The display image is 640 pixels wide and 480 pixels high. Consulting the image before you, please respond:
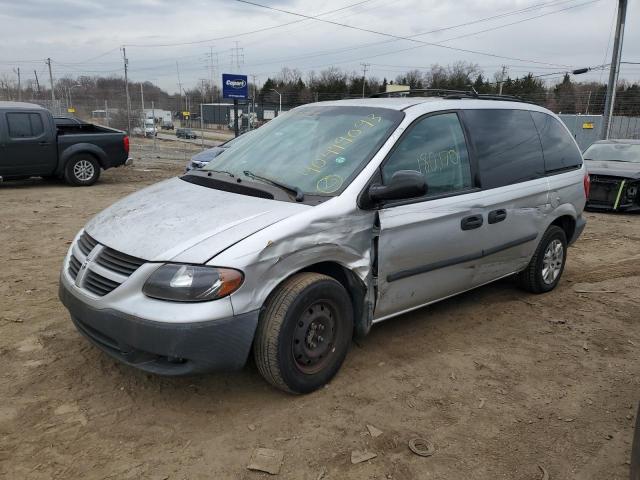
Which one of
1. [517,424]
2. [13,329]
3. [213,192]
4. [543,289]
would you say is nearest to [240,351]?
[213,192]

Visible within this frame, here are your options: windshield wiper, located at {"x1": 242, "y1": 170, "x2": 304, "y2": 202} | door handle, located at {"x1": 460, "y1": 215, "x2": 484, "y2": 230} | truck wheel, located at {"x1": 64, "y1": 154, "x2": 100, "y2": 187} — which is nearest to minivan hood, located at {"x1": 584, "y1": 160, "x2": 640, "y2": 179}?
door handle, located at {"x1": 460, "y1": 215, "x2": 484, "y2": 230}

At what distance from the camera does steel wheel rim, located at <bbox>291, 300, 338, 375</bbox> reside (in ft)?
10.2

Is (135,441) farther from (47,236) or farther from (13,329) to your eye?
(47,236)

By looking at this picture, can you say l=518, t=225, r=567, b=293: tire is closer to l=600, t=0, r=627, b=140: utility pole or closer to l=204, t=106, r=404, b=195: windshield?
l=204, t=106, r=404, b=195: windshield

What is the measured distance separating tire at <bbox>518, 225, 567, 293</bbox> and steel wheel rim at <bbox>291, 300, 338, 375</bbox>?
264 cm

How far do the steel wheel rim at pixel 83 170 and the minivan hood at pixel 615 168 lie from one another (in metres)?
10.8

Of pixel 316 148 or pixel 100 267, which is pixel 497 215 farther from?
pixel 100 267

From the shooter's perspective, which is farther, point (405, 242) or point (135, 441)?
point (405, 242)

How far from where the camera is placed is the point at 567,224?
5.37 meters

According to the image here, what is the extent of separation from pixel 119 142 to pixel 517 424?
38.0 ft

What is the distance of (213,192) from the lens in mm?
3520

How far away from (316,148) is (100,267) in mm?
1652

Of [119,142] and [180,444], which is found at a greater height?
[119,142]

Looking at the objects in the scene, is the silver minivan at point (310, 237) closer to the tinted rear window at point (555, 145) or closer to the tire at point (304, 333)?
the tire at point (304, 333)
